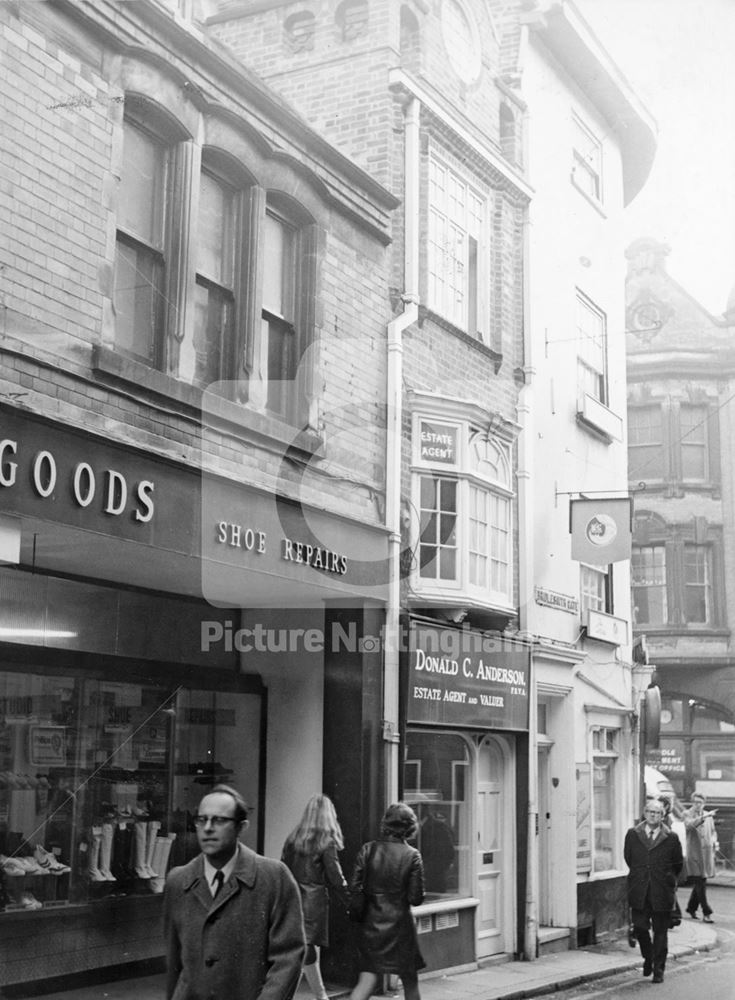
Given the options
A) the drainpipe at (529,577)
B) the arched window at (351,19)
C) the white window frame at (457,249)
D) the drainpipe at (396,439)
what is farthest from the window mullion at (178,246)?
the drainpipe at (529,577)

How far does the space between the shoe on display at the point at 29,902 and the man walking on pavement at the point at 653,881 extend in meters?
6.50

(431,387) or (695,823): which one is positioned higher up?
(431,387)

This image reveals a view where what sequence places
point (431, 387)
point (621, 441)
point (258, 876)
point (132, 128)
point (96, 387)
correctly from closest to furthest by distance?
point (258, 876) < point (96, 387) < point (132, 128) < point (431, 387) < point (621, 441)

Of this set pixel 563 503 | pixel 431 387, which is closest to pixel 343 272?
pixel 431 387

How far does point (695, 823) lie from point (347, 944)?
10.2 metres

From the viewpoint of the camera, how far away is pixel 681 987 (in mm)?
12781

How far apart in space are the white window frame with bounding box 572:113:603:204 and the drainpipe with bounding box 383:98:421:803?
5355mm

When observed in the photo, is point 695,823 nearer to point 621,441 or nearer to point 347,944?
point 621,441

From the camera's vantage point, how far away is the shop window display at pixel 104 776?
34.0 ft

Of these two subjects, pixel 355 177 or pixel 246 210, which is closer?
pixel 246 210

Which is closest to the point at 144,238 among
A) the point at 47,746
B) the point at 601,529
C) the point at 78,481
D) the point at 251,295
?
the point at 251,295

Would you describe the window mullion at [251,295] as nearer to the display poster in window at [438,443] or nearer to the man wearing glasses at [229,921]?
the display poster in window at [438,443]

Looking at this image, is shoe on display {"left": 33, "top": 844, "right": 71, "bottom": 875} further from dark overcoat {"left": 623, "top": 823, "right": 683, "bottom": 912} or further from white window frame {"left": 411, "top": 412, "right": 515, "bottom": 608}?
dark overcoat {"left": 623, "top": 823, "right": 683, "bottom": 912}

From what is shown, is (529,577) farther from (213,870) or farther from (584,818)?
(213,870)
